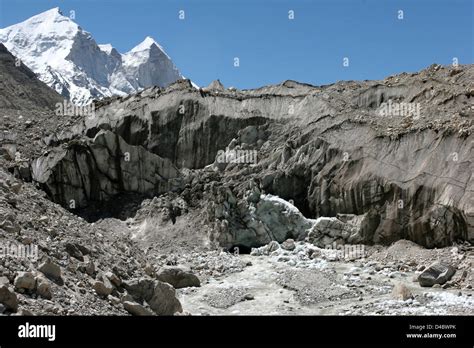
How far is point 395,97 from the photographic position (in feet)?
108

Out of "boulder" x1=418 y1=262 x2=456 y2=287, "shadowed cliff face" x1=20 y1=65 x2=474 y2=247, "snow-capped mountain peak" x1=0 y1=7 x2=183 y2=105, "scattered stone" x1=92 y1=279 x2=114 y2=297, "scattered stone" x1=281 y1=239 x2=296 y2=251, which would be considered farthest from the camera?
"snow-capped mountain peak" x1=0 y1=7 x2=183 y2=105

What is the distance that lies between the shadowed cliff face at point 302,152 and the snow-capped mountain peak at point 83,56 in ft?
345

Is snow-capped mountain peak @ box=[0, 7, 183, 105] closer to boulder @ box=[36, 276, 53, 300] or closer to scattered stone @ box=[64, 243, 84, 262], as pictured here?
scattered stone @ box=[64, 243, 84, 262]

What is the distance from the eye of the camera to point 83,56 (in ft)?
506

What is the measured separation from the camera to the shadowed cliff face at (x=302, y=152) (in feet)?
87.8

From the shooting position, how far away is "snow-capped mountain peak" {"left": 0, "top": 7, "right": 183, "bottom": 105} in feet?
477

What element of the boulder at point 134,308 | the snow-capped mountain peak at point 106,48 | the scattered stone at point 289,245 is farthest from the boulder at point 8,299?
the snow-capped mountain peak at point 106,48

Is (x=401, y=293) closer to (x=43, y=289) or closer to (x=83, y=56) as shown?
(x=43, y=289)

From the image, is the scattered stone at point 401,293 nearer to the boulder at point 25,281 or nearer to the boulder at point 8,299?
the boulder at point 25,281

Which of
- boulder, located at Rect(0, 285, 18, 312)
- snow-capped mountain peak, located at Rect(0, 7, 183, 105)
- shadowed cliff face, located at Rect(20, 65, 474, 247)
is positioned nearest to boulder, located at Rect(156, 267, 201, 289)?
shadowed cliff face, located at Rect(20, 65, 474, 247)

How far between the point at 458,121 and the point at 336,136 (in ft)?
21.0

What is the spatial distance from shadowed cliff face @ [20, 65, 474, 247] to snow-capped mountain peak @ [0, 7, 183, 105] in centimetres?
10516

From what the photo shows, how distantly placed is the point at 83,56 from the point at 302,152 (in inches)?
5283
